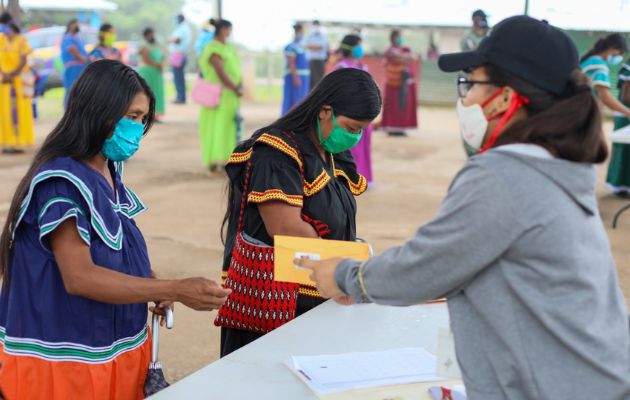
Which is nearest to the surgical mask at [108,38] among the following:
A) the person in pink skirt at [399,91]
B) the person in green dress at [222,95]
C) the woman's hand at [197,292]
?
the person in green dress at [222,95]

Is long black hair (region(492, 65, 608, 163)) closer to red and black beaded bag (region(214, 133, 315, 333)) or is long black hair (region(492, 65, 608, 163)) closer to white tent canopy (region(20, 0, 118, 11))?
red and black beaded bag (region(214, 133, 315, 333))

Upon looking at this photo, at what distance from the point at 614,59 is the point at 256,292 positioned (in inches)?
251

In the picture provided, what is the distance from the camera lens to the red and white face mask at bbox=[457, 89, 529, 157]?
1.34 meters

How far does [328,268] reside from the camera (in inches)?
60.3

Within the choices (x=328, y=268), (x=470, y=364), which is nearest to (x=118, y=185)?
(x=328, y=268)

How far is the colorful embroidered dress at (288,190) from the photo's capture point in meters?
2.33

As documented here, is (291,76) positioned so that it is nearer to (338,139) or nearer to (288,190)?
(338,139)

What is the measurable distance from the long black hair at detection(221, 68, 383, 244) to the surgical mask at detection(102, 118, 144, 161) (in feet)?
1.57

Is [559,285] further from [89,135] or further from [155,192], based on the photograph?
[155,192]

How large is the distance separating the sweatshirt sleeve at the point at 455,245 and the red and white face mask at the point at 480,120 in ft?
0.44

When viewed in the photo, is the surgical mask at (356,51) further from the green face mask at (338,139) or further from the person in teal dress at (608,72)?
the green face mask at (338,139)

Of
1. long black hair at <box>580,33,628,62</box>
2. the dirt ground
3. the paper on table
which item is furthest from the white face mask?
long black hair at <box>580,33,628,62</box>

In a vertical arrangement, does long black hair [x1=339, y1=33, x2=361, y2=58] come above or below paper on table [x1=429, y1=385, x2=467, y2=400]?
above

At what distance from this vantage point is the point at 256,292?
2.40 metres
